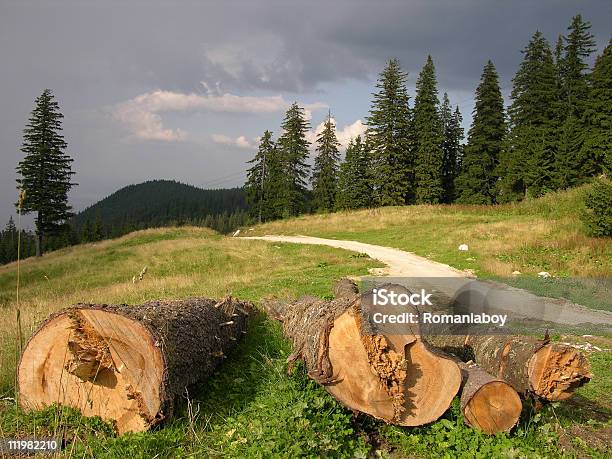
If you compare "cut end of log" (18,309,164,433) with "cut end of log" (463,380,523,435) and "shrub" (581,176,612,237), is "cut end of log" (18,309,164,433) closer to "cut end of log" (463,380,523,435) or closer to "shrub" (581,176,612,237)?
"cut end of log" (463,380,523,435)

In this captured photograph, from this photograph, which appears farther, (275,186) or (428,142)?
(275,186)

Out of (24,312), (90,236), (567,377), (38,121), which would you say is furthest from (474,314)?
(90,236)

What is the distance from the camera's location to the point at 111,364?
416 cm

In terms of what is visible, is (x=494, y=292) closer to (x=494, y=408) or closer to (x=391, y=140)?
(x=494, y=408)

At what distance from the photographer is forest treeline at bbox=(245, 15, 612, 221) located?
36.8 m

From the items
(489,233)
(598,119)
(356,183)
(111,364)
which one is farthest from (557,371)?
(356,183)

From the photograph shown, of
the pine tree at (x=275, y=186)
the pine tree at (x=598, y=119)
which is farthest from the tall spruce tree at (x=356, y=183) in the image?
the pine tree at (x=598, y=119)

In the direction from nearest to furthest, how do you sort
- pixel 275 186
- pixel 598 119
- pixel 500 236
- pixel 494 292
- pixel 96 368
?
pixel 96 368 < pixel 494 292 < pixel 500 236 < pixel 598 119 < pixel 275 186

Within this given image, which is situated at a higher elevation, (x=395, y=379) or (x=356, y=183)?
(x=356, y=183)

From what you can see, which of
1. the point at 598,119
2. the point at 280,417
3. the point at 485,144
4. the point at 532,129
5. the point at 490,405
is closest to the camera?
the point at 490,405

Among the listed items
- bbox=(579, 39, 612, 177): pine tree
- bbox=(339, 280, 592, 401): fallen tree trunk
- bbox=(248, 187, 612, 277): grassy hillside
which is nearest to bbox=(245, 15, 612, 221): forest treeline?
bbox=(579, 39, 612, 177): pine tree

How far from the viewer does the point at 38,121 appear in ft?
133

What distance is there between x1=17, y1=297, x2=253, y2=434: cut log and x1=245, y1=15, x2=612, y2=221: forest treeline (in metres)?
39.1

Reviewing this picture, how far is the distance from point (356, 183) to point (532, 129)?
782 inches
